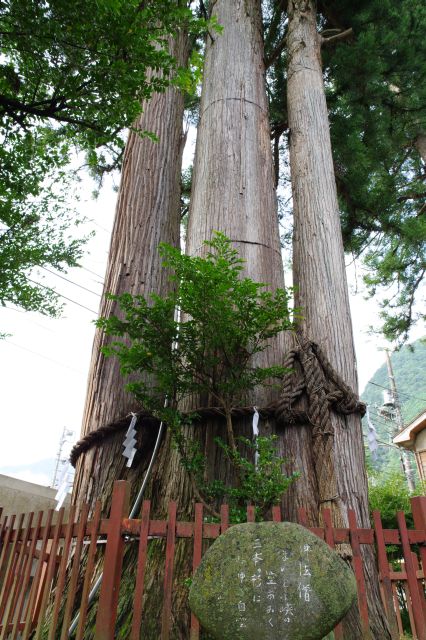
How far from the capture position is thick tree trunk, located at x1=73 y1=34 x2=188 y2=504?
3055mm

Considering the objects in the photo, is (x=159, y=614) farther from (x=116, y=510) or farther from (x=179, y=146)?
(x=179, y=146)

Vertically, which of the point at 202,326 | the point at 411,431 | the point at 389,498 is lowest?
the point at 202,326

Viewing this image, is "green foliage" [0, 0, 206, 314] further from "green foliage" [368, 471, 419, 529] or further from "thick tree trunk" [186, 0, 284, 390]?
"green foliage" [368, 471, 419, 529]

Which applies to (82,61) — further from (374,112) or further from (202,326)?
(374,112)

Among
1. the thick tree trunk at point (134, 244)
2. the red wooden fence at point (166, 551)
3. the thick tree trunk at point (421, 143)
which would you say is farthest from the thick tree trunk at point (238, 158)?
the thick tree trunk at point (421, 143)

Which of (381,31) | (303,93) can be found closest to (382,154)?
(381,31)

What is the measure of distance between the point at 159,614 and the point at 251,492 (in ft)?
2.30

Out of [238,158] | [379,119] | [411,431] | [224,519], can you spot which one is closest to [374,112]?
[379,119]

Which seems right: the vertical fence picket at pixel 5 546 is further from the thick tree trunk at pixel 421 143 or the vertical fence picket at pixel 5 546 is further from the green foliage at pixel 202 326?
the thick tree trunk at pixel 421 143

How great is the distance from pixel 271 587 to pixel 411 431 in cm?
1138

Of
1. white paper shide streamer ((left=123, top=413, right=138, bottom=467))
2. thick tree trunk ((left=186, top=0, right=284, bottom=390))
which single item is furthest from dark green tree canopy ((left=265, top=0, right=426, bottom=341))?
Answer: white paper shide streamer ((left=123, top=413, right=138, bottom=467))

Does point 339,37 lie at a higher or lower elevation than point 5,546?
higher

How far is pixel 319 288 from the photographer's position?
3.43 m

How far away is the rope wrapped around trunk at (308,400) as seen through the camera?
2615 mm
